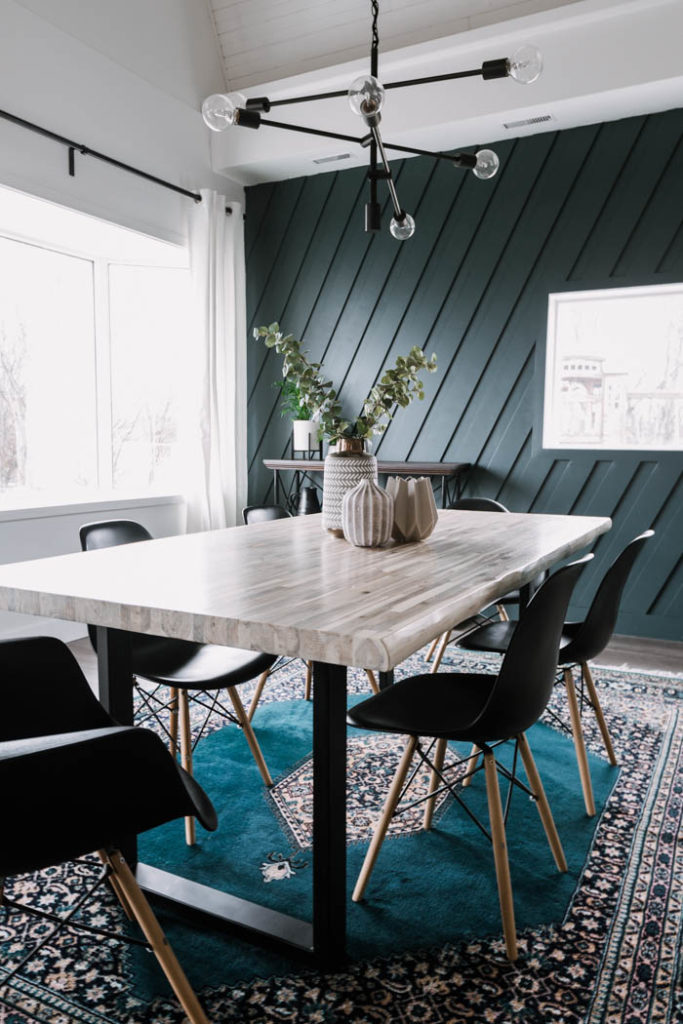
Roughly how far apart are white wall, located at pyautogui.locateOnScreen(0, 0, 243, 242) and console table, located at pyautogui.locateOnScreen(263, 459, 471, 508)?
1.52 meters

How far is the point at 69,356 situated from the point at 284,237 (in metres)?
1.62

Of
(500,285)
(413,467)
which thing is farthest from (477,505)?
(500,285)

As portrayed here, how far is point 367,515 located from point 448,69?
3071 millimetres

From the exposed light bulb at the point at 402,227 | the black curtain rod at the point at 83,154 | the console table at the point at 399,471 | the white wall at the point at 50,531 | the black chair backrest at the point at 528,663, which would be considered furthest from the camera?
the console table at the point at 399,471

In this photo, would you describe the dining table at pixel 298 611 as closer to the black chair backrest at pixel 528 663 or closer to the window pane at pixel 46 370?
the black chair backrest at pixel 528 663

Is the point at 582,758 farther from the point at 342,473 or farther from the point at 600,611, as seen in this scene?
the point at 342,473

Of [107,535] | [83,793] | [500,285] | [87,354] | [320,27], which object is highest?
[320,27]

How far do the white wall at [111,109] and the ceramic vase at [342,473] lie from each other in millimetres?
2218

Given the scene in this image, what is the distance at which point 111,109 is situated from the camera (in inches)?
153

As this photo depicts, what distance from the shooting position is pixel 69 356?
14.5 feet

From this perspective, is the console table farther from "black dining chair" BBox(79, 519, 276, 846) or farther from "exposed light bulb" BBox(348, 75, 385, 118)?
"exposed light bulb" BBox(348, 75, 385, 118)

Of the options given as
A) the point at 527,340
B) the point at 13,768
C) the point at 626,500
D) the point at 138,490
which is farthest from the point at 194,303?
the point at 13,768

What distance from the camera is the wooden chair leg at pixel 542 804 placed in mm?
1744

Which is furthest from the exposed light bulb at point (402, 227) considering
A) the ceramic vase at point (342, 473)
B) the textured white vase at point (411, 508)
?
the textured white vase at point (411, 508)
